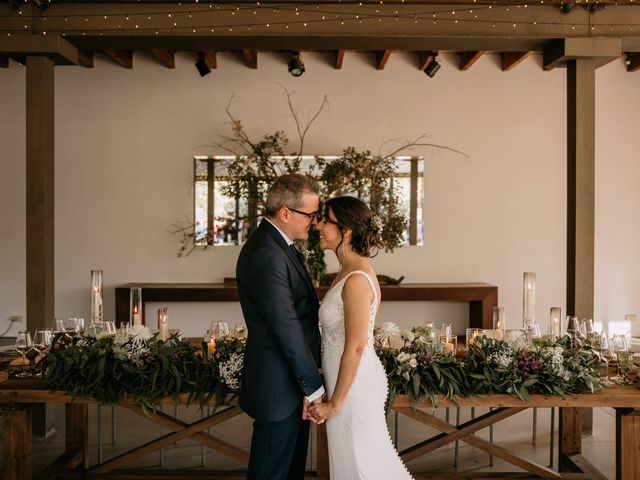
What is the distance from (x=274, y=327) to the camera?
105 inches

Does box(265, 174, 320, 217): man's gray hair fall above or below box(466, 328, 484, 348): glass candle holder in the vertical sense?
A: above

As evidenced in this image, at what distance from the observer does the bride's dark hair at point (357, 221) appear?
2963 mm

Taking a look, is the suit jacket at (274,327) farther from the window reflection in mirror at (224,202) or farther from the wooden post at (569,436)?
the window reflection in mirror at (224,202)

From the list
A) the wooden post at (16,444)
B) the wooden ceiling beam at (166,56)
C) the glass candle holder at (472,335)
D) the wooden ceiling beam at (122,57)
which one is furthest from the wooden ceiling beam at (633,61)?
the wooden post at (16,444)

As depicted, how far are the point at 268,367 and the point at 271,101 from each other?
227 inches

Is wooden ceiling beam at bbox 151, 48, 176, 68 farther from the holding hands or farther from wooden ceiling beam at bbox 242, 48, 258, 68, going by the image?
the holding hands

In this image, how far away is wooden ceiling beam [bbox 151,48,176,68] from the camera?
7410mm

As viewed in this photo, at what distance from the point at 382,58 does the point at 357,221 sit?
513 cm

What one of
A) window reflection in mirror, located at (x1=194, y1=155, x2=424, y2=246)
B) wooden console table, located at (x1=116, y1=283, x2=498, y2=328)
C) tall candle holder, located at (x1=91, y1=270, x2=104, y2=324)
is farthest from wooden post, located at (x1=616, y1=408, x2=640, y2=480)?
window reflection in mirror, located at (x1=194, y1=155, x2=424, y2=246)

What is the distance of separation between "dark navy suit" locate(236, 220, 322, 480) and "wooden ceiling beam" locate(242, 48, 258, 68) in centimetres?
509

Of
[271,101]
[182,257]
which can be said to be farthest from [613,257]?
[182,257]

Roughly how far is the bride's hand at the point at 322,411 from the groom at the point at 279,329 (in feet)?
0.11

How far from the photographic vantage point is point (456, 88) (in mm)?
8148

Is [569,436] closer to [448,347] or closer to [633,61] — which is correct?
[448,347]
